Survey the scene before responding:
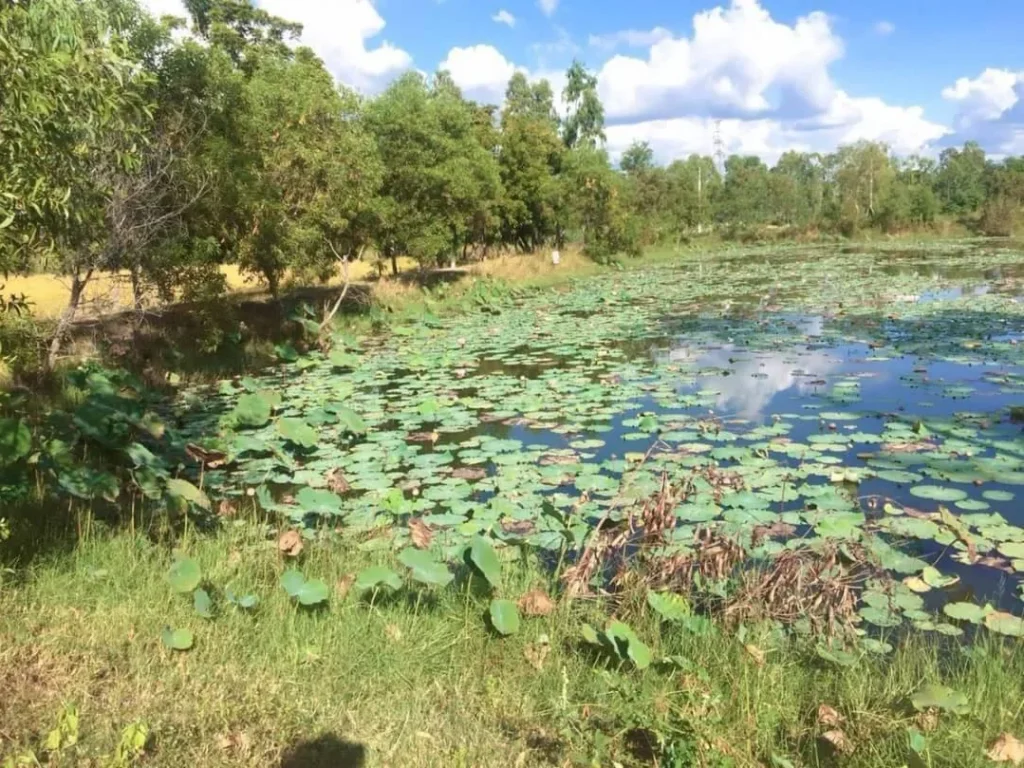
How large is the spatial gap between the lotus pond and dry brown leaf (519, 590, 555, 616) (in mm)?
462

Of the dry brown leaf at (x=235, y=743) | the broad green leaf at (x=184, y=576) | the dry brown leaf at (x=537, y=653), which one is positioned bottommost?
the dry brown leaf at (x=537, y=653)

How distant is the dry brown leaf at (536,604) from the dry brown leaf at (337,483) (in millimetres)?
2762

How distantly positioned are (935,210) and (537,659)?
52983 millimetres

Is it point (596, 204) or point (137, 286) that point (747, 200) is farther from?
point (137, 286)

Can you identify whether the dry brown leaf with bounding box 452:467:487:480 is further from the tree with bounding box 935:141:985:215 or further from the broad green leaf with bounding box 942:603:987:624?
the tree with bounding box 935:141:985:215

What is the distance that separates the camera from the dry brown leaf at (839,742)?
247 centimetres

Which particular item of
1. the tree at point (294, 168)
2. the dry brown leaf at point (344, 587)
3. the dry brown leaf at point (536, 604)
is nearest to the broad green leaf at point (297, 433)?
the dry brown leaf at point (344, 587)

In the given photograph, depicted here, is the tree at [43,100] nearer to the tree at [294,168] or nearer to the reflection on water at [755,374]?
the reflection on water at [755,374]

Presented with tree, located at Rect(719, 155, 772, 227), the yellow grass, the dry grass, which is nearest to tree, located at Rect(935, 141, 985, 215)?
tree, located at Rect(719, 155, 772, 227)

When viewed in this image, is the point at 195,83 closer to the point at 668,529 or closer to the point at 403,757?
the point at 668,529

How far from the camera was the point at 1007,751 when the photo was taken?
2.29 meters

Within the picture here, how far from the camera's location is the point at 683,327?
14.7 m

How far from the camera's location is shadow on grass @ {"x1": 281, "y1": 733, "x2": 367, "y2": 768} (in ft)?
8.11

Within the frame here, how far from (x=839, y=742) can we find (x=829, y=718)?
0.14 m
